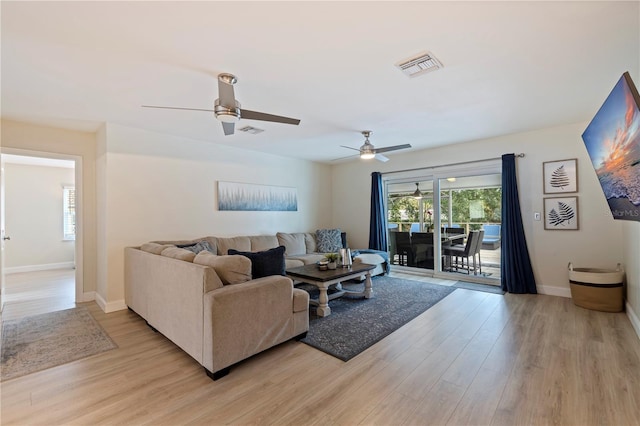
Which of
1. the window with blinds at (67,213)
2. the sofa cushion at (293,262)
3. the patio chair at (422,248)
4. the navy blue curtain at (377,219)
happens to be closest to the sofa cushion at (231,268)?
the sofa cushion at (293,262)

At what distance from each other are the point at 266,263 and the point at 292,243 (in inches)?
109

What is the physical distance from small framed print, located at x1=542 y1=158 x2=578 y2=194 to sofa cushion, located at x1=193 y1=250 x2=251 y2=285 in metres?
4.59

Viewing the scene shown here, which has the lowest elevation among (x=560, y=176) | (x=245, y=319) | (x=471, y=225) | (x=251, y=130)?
(x=245, y=319)

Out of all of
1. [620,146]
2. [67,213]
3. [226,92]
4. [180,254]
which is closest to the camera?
[620,146]

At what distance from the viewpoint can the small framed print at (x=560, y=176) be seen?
4180mm

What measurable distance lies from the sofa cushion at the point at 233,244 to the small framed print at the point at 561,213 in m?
4.82

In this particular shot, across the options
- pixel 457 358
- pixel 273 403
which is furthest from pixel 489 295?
pixel 273 403

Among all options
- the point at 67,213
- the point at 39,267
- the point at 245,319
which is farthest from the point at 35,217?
the point at 245,319

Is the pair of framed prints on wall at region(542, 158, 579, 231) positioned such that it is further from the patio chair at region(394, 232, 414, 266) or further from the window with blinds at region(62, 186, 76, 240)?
the window with blinds at region(62, 186, 76, 240)

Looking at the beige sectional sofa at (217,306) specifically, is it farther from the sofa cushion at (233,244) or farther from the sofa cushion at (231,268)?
the sofa cushion at (233,244)

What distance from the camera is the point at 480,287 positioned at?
4805 mm

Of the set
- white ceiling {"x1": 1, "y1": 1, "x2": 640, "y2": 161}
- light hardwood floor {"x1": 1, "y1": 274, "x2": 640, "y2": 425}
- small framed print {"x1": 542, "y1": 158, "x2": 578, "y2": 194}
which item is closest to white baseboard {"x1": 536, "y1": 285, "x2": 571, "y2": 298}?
light hardwood floor {"x1": 1, "y1": 274, "x2": 640, "y2": 425}

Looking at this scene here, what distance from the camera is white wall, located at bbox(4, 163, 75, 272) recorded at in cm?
632

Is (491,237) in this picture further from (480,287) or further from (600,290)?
(600,290)
